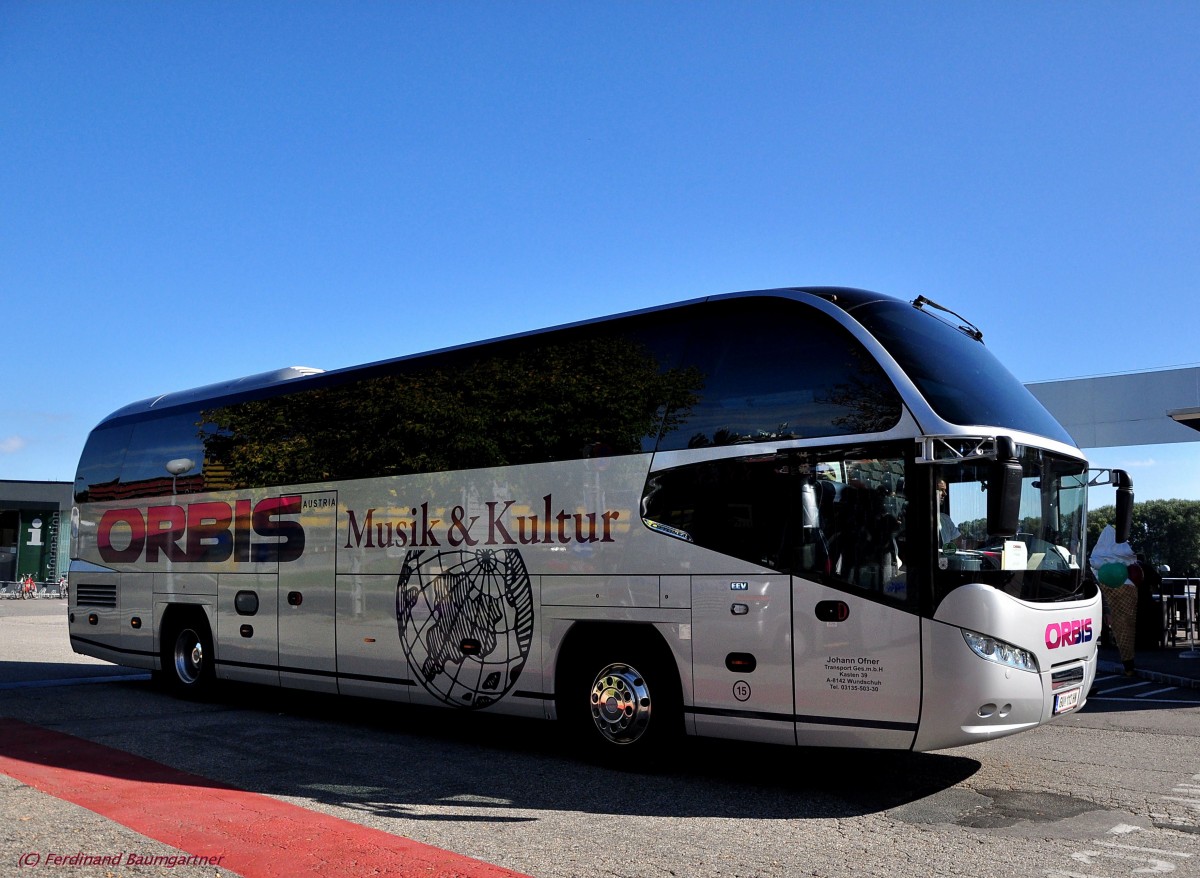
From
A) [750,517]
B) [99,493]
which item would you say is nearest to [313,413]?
[99,493]

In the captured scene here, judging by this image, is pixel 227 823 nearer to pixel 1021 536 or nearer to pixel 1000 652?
pixel 1000 652

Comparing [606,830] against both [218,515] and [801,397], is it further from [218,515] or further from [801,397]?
[218,515]

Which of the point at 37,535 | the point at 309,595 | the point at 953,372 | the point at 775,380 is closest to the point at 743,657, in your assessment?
the point at 775,380

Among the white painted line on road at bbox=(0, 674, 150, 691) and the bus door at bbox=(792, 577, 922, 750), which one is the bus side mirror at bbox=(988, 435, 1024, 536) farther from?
the white painted line on road at bbox=(0, 674, 150, 691)

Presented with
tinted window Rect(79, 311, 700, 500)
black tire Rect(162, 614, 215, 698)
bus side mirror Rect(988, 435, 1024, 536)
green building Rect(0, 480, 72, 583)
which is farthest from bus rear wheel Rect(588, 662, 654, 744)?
green building Rect(0, 480, 72, 583)

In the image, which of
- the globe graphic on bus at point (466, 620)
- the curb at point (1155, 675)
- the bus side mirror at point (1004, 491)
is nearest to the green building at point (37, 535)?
the globe graphic on bus at point (466, 620)

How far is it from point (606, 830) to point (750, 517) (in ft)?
7.84

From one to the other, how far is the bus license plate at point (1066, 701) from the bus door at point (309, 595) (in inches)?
261

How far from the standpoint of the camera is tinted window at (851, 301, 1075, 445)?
277 inches

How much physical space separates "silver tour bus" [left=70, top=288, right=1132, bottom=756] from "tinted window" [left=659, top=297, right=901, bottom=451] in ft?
0.06

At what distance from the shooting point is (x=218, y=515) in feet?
39.4

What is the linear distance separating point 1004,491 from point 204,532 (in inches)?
360

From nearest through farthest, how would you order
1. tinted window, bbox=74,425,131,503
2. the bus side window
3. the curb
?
the bus side window < tinted window, bbox=74,425,131,503 < the curb

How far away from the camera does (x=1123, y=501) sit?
8.70m
